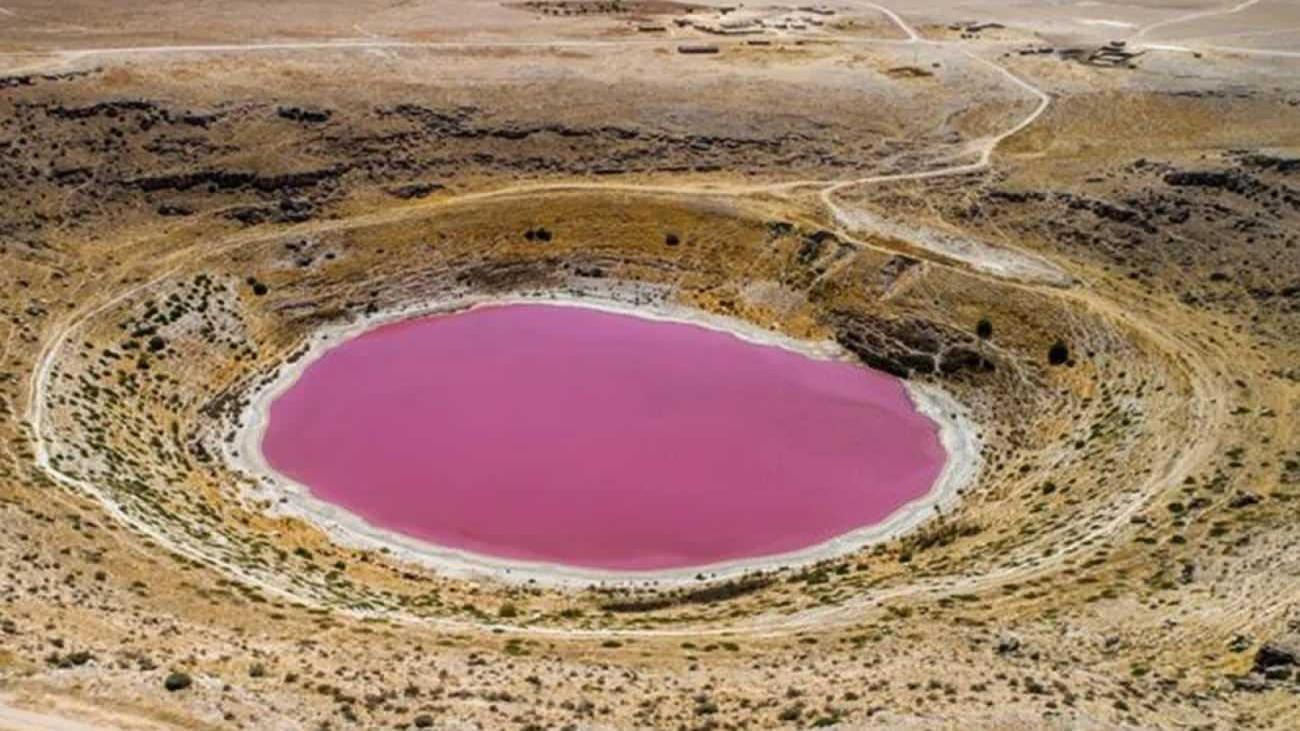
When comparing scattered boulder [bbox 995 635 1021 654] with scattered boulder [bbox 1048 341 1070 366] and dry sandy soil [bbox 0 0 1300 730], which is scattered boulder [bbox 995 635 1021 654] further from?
scattered boulder [bbox 1048 341 1070 366]

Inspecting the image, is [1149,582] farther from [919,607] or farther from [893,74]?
[893,74]

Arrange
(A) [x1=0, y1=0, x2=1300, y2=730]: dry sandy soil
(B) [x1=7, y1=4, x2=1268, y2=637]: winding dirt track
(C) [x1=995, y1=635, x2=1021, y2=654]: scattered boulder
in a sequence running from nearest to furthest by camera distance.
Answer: (A) [x1=0, y1=0, x2=1300, y2=730]: dry sandy soil < (C) [x1=995, y1=635, x2=1021, y2=654]: scattered boulder < (B) [x1=7, y1=4, x2=1268, y2=637]: winding dirt track

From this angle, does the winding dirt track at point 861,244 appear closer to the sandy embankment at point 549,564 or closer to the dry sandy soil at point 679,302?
the dry sandy soil at point 679,302

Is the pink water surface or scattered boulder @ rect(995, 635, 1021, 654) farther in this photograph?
the pink water surface

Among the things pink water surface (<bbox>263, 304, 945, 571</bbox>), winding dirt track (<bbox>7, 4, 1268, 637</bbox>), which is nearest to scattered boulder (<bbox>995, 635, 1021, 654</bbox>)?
winding dirt track (<bbox>7, 4, 1268, 637</bbox>)

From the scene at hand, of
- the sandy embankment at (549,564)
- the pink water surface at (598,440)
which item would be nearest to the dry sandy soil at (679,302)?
the sandy embankment at (549,564)

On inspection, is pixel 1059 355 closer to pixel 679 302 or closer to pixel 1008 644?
pixel 679 302
